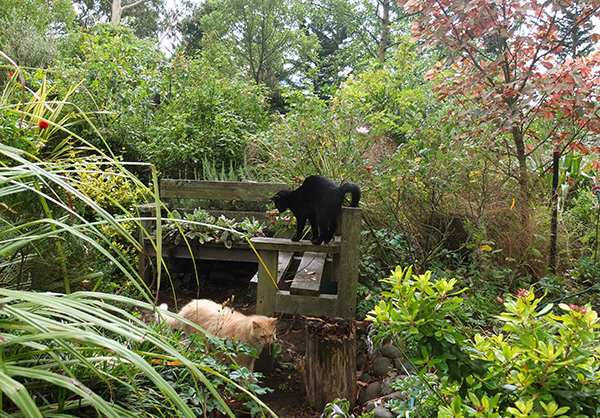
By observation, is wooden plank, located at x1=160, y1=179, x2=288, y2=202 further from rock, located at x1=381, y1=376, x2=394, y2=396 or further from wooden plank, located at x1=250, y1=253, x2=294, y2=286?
rock, located at x1=381, y1=376, x2=394, y2=396

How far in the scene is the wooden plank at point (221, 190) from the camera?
4.06 metres

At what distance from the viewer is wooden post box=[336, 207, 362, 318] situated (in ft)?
8.79

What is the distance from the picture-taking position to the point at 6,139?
189 cm

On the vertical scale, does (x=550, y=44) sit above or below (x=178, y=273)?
above

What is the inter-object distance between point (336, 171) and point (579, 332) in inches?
119

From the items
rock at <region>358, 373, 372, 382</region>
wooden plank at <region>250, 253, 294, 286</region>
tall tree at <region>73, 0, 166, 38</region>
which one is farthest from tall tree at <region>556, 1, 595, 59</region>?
tall tree at <region>73, 0, 166, 38</region>

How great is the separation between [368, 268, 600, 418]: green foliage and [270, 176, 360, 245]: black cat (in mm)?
1416

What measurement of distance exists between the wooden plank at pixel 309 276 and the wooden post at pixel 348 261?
0.59 ft

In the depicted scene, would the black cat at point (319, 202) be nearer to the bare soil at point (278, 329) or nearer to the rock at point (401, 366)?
the bare soil at point (278, 329)

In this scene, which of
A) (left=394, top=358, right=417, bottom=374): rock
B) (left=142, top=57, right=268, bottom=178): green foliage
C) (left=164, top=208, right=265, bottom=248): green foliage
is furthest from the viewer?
(left=142, top=57, right=268, bottom=178): green foliage

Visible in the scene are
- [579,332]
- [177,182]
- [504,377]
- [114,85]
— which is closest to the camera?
[579,332]

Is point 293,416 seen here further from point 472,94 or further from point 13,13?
point 13,13

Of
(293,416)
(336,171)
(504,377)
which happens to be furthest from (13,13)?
(504,377)

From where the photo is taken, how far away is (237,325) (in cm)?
247
